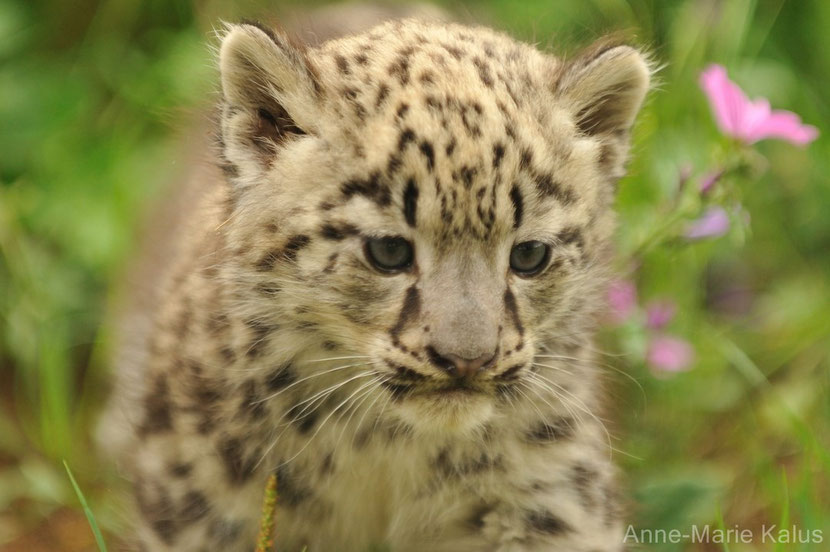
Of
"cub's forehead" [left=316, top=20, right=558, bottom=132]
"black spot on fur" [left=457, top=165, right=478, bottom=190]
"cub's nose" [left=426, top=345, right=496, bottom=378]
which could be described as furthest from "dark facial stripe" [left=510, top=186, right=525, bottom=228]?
"cub's nose" [left=426, top=345, right=496, bottom=378]

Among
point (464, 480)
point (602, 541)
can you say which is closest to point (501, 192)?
point (464, 480)

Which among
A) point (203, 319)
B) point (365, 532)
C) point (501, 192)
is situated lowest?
point (365, 532)

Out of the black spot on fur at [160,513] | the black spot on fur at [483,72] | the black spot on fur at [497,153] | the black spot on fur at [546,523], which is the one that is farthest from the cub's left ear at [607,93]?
the black spot on fur at [160,513]

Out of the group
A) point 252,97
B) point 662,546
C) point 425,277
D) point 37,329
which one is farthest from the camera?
point 37,329

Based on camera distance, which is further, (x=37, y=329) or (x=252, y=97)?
(x=37, y=329)

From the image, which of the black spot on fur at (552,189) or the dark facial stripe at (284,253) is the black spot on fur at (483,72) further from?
the dark facial stripe at (284,253)

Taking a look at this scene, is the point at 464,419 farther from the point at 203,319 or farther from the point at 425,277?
the point at 203,319

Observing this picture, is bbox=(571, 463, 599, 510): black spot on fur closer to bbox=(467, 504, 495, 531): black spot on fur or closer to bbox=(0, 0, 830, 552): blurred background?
bbox=(467, 504, 495, 531): black spot on fur
